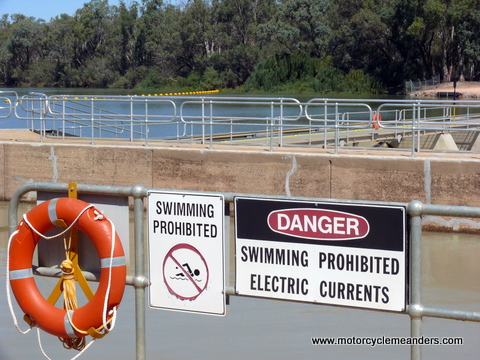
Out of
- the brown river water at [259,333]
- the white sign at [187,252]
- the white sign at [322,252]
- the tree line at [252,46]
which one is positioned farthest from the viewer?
the tree line at [252,46]

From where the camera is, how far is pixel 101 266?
13.5 feet

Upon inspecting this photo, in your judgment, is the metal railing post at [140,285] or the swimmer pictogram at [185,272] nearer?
the swimmer pictogram at [185,272]

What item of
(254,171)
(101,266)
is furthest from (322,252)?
(254,171)

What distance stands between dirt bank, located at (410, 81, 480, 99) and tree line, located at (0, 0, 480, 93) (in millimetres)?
2145

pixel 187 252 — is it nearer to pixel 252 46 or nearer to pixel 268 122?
pixel 268 122

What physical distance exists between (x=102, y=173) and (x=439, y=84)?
5908 centimetres

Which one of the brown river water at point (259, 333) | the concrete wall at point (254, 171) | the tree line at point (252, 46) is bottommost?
the brown river water at point (259, 333)

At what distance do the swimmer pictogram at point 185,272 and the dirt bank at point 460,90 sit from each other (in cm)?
6085

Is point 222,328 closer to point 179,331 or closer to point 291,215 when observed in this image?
point 179,331

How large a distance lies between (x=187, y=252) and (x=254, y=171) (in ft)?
31.1

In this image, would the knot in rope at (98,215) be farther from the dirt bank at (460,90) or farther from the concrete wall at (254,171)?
the dirt bank at (460,90)

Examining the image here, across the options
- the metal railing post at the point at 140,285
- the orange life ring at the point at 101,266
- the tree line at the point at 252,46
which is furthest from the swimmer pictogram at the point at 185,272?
the tree line at the point at 252,46

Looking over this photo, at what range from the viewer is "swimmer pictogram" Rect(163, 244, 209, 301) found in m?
3.99

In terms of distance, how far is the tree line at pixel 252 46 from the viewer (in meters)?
70.7
